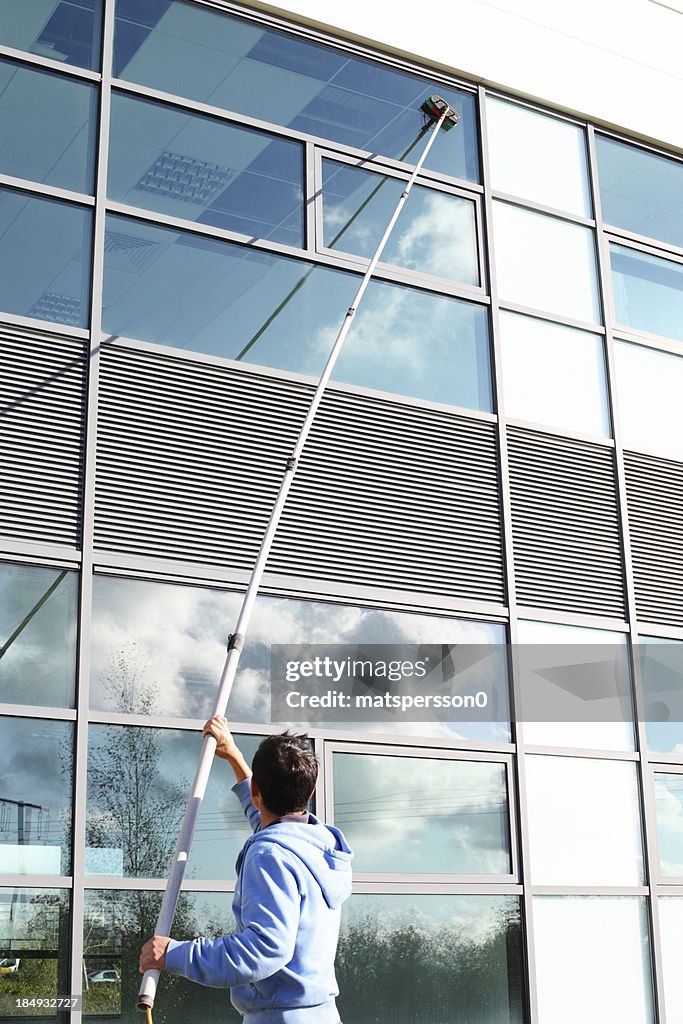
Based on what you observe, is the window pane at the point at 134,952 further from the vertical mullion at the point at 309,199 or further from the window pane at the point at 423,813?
the vertical mullion at the point at 309,199

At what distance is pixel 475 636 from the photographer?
7.10 metres

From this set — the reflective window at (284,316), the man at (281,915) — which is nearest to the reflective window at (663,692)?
the reflective window at (284,316)

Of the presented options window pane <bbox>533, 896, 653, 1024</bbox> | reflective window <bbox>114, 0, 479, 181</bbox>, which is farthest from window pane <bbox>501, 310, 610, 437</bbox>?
window pane <bbox>533, 896, 653, 1024</bbox>

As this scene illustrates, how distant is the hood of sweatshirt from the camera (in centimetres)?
328

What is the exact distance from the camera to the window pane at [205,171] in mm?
6746

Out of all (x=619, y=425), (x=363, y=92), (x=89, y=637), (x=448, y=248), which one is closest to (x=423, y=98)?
(x=363, y=92)

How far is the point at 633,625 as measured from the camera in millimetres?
7688

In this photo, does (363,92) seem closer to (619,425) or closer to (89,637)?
(619,425)

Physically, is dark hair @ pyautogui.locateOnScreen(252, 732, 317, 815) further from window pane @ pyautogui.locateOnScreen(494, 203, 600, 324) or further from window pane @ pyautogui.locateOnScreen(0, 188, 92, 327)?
window pane @ pyautogui.locateOnScreen(494, 203, 600, 324)

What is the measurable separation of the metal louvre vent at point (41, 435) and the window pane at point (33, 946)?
5.47 feet

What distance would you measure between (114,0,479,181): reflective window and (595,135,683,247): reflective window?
1.18 m

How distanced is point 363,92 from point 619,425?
8.77 feet

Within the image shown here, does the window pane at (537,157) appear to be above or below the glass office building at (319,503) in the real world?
above

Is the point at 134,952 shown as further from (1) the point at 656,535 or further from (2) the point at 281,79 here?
(2) the point at 281,79
